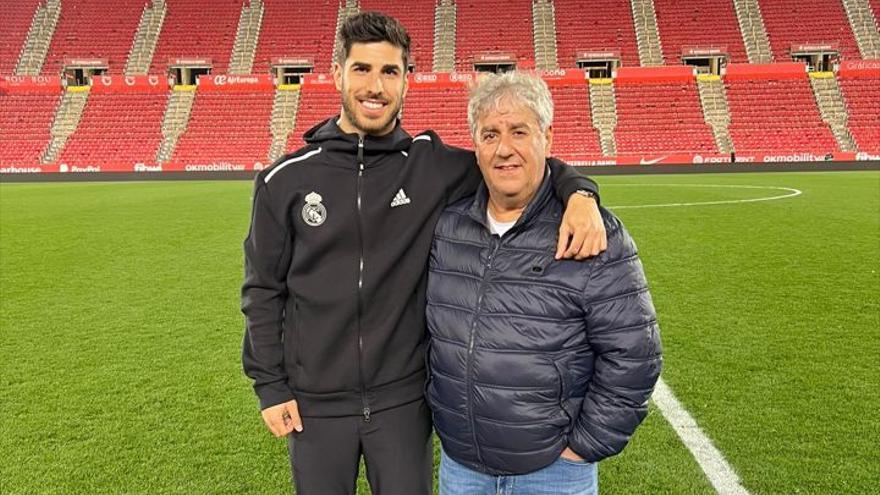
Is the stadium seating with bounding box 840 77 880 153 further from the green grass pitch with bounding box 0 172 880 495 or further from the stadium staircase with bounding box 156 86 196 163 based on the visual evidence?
the stadium staircase with bounding box 156 86 196 163

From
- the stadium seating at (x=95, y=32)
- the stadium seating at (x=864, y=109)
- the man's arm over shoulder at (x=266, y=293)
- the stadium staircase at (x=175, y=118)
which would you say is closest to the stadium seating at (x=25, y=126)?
the stadium seating at (x=95, y=32)

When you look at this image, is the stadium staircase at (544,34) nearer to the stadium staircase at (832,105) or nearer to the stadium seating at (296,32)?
the stadium seating at (296,32)

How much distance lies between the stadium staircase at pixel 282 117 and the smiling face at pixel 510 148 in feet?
105

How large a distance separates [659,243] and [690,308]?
12.4 feet

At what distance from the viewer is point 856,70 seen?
35719mm

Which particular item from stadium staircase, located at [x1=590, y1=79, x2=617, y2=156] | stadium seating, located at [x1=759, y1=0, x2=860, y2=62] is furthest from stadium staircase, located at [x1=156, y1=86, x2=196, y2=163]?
stadium seating, located at [x1=759, y1=0, x2=860, y2=62]

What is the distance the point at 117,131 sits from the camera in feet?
114

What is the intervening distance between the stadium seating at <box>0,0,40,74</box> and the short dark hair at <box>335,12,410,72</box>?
47221mm

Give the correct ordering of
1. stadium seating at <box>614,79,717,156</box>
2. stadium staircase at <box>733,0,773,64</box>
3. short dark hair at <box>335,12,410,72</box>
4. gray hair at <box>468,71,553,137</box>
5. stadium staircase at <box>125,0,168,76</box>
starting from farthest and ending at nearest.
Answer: stadium staircase at <box>125,0,168,76</box> < stadium staircase at <box>733,0,773,64</box> < stadium seating at <box>614,79,717,156</box> < short dark hair at <box>335,12,410,72</box> < gray hair at <box>468,71,553,137</box>

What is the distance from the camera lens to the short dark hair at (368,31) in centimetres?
213

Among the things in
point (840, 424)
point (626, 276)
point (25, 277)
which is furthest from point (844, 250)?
point (25, 277)

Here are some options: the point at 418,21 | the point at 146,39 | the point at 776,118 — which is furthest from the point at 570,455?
the point at 146,39

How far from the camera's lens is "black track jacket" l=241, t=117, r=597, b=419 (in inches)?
84.4

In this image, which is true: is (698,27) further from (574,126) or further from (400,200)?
(400,200)
